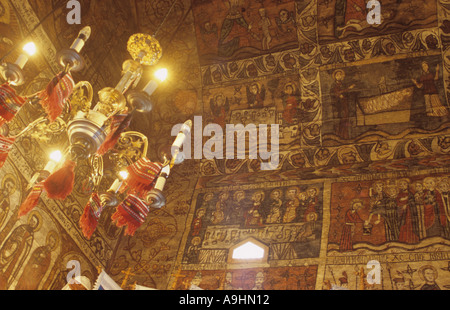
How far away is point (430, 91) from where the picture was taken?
8.58m

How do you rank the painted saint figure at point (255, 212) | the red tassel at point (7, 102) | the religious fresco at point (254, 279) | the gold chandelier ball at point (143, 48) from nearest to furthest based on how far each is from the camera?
the red tassel at point (7, 102), the gold chandelier ball at point (143, 48), the religious fresco at point (254, 279), the painted saint figure at point (255, 212)

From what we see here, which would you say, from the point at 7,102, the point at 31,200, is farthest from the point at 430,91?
the point at 7,102

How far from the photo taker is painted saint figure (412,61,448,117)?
851 centimetres

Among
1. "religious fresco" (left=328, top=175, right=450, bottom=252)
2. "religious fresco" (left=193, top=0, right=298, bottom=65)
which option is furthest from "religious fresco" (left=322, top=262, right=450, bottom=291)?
"religious fresco" (left=193, top=0, right=298, bottom=65)

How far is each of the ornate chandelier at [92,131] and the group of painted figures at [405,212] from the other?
372cm

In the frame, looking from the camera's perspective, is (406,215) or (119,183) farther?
(406,215)

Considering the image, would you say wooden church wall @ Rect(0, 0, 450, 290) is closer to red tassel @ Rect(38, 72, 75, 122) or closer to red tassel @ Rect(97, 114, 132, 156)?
red tassel @ Rect(38, 72, 75, 122)

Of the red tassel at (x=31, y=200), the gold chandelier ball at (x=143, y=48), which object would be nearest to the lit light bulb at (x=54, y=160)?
the red tassel at (x=31, y=200)

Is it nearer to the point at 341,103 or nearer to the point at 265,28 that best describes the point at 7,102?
the point at 265,28

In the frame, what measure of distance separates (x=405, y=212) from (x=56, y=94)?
5716mm

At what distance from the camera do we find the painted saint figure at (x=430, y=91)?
27.9ft

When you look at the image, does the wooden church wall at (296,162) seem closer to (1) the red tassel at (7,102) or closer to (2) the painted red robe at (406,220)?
(2) the painted red robe at (406,220)

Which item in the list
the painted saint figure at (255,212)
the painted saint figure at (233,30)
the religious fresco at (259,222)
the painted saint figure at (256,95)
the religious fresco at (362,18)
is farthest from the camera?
the painted saint figure at (256,95)

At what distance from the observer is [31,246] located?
6.91 meters
